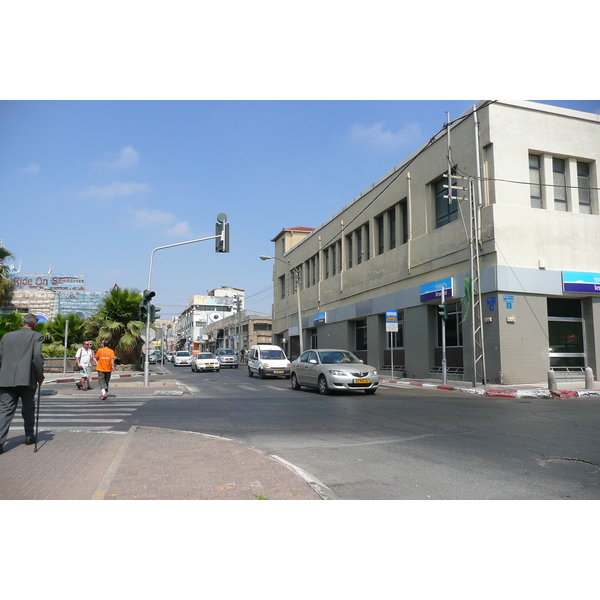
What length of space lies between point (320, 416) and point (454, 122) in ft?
56.0

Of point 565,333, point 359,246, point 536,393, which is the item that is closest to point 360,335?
point 359,246

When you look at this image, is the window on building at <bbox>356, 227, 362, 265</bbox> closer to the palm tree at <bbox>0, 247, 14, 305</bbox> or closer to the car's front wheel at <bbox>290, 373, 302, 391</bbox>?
the car's front wheel at <bbox>290, 373, 302, 391</bbox>

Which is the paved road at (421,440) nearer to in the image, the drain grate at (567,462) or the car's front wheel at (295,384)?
the drain grate at (567,462)

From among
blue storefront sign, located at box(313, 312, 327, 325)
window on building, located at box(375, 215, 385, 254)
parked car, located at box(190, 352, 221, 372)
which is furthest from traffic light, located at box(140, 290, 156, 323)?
blue storefront sign, located at box(313, 312, 327, 325)

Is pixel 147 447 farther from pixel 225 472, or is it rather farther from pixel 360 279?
pixel 360 279

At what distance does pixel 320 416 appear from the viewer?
1176 cm

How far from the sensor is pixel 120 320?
31703 millimetres

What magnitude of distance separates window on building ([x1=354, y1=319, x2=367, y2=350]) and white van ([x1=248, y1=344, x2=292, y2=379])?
6.89 metres

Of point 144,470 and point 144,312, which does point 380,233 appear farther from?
point 144,470

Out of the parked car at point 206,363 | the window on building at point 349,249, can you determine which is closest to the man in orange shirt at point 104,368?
the window on building at point 349,249

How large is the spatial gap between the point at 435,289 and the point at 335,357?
26.3 ft

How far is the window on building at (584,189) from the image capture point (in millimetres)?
22672

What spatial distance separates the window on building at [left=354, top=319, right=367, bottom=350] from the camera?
112 feet

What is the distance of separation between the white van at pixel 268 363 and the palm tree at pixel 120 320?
7.32 meters
